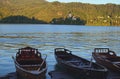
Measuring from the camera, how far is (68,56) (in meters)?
43.9

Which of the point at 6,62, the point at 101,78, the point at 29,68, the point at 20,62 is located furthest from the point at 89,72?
the point at 6,62

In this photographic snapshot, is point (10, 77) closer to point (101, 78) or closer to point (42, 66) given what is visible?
point (42, 66)

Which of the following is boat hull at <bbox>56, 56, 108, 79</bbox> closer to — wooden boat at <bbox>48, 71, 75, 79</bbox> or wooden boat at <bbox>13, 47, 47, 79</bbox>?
wooden boat at <bbox>48, 71, 75, 79</bbox>

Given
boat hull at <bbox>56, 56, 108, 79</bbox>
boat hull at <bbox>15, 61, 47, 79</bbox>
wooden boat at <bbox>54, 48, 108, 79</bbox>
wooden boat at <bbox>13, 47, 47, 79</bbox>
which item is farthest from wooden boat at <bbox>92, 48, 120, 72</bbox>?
boat hull at <bbox>15, 61, 47, 79</bbox>

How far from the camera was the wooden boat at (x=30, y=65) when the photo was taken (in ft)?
103

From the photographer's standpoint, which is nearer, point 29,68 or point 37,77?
point 37,77

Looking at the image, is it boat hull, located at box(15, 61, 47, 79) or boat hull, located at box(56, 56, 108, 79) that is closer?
boat hull, located at box(15, 61, 47, 79)

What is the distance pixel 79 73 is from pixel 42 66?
14.8 ft

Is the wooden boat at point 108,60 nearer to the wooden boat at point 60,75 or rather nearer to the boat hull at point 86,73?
the boat hull at point 86,73

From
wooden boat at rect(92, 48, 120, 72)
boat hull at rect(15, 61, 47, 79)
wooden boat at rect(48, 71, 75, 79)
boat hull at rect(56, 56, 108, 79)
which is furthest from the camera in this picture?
wooden boat at rect(92, 48, 120, 72)

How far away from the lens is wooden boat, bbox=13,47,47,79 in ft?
103

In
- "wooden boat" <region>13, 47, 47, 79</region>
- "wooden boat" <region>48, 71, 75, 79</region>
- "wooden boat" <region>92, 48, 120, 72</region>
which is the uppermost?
"wooden boat" <region>13, 47, 47, 79</region>

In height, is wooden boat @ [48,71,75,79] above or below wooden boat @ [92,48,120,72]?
below

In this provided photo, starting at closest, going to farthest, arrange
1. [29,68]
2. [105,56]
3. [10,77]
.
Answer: [29,68] → [10,77] → [105,56]
